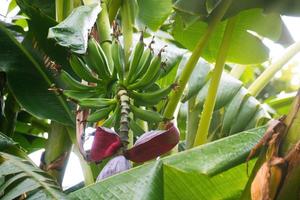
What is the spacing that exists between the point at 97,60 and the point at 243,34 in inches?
19.7

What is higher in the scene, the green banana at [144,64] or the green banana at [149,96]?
the green banana at [144,64]

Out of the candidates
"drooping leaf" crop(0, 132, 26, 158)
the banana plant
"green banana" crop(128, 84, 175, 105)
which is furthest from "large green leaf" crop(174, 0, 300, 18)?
"drooping leaf" crop(0, 132, 26, 158)

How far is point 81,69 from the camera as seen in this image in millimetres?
938

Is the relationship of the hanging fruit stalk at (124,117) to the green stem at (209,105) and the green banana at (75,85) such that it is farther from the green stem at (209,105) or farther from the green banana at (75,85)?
the green stem at (209,105)

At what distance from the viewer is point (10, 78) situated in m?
1.11

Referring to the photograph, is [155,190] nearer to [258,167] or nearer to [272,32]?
[258,167]

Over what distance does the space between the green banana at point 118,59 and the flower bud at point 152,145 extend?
16 centimetres

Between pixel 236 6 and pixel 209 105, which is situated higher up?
pixel 236 6

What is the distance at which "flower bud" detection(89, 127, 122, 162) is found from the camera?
0.79 metres

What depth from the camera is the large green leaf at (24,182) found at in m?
0.71

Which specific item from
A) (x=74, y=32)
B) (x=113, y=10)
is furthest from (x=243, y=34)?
(x=74, y=32)

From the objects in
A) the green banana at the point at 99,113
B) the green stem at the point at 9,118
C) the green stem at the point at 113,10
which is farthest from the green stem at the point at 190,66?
the green stem at the point at 9,118

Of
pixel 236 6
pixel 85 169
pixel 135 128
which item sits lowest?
pixel 85 169

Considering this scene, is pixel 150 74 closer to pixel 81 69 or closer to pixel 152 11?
pixel 81 69
